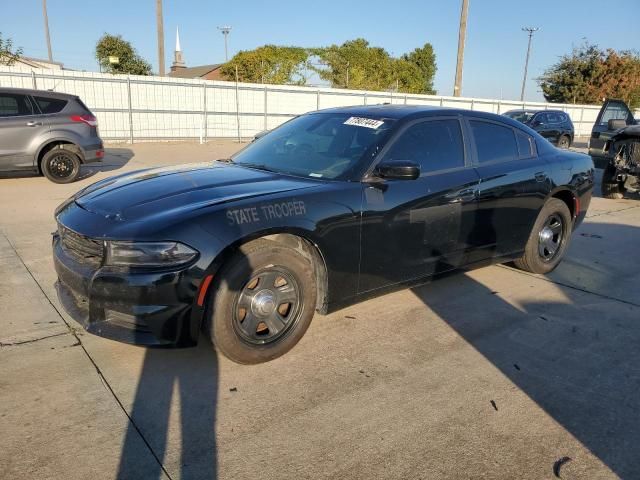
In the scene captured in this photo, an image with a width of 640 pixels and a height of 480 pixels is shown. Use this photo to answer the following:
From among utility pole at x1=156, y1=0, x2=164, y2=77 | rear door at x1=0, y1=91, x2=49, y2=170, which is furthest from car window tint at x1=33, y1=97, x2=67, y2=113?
utility pole at x1=156, y1=0, x2=164, y2=77

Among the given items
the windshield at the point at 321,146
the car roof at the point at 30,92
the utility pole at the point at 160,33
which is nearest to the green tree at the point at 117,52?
the utility pole at the point at 160,33

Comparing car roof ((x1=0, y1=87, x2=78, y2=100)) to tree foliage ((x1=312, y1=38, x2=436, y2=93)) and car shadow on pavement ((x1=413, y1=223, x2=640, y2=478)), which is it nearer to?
car shadow on pavement ((x1=413, y1=223, x2=640, y2=478))

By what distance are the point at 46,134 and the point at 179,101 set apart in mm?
11342

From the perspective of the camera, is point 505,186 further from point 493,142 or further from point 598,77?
point 598,77

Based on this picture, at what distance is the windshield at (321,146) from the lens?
3.73 meters

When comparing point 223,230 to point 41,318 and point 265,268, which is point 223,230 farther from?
point 41,318

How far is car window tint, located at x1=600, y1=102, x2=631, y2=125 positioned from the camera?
12853 mm

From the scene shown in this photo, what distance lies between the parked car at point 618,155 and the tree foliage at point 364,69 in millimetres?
33164

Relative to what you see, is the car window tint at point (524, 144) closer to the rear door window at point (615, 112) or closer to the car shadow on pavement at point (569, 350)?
the car shadow on pavement at point (569, 350)

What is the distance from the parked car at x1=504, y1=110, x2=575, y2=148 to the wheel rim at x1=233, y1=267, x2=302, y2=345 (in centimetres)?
1836

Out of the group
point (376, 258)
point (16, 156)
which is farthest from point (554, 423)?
point (16, 156)

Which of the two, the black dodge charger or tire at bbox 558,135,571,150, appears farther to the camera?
tire at bbox 558,135,571,150

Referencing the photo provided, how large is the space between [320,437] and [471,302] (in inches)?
90.3

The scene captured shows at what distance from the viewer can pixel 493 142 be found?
455 centimetres
